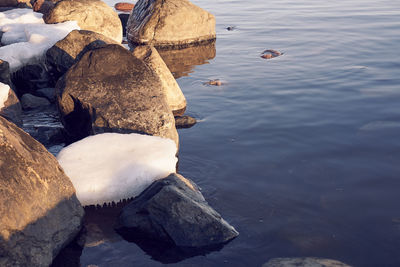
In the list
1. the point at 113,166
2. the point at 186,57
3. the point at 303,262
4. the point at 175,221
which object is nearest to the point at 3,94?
the point at 113,166

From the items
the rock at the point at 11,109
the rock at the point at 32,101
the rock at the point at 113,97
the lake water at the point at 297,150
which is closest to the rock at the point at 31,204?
the lake water at the point at 297,150

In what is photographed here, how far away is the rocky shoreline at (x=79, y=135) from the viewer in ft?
14.9

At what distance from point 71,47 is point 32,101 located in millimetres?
1390

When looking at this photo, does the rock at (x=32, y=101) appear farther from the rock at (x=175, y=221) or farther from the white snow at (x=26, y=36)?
the rock at (x=175, y=221)

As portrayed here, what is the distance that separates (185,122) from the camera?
8766mm

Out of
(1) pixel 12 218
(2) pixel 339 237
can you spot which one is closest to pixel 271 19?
(2) pixel 339 237

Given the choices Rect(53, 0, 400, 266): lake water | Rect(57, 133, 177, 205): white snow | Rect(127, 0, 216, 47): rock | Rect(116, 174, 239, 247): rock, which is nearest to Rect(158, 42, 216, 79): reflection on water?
Rect(53, 0, 400, 266): lake water

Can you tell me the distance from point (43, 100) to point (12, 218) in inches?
222

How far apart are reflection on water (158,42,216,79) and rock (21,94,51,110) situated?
3.68 meters

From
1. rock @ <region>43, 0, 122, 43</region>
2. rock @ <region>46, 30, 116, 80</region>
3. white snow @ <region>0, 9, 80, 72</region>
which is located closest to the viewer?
rock @ <region>46, 30, 116, 80</region>

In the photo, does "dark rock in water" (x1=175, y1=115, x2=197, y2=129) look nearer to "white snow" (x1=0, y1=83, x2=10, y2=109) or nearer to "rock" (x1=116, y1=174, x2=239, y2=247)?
"white snow" (x1=0, y1=83, x2=10, y2=109)

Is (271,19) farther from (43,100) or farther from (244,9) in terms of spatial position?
(43,100)

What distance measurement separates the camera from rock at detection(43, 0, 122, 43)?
42.6ft

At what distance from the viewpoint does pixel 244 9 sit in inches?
851
